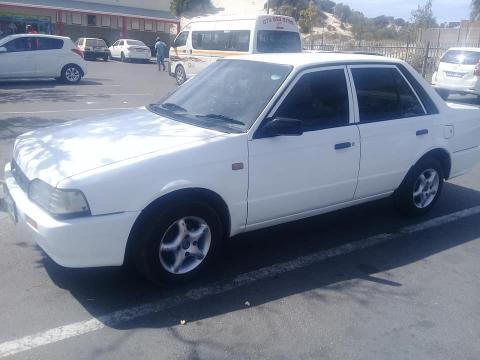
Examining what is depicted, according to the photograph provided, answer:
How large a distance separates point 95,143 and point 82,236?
892 millimetres

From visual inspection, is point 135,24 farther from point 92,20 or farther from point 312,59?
point 312,59

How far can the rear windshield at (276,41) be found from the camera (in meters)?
16.3

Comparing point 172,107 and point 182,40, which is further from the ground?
point 182,40

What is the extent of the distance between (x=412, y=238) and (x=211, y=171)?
2.44m

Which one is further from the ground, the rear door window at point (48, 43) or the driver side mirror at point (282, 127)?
the rear door window at point (48, 43)

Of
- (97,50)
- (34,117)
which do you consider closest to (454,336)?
(34,117)

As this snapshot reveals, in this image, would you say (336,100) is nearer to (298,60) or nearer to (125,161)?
(298,60)

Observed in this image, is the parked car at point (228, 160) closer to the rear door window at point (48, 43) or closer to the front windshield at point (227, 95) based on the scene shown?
the front windshield at point (227, 95)

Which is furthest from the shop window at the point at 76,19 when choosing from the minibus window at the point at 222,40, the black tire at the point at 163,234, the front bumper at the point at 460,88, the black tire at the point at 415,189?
the black tire at the point at 163,234

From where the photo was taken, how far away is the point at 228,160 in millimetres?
3963

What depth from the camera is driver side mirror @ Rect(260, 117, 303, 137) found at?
13.4 feet

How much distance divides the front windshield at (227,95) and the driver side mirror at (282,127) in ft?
0.47

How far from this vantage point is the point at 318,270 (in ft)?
14.5

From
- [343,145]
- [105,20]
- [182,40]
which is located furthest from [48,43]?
[105,20]
